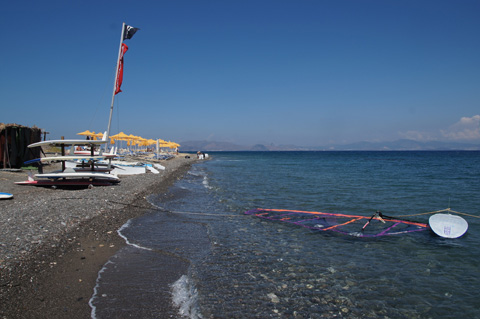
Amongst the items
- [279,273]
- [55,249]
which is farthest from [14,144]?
[279,273]

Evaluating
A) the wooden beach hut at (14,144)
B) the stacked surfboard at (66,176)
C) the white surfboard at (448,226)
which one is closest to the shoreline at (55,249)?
the stacked surfboard at (66,176)

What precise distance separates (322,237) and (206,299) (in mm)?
4802

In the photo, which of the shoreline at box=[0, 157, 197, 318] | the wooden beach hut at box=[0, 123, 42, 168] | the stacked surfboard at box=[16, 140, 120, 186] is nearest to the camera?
the shoreline at box=[0, 157, 197, 318]

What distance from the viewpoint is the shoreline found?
4371 mm

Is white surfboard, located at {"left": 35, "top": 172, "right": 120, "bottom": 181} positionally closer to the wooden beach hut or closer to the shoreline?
the shoreline

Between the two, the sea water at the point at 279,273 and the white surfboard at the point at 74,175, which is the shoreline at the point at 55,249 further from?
the white surfboard at the point at 74,175

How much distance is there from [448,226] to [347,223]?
2.84 meters

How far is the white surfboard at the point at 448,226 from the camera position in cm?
886

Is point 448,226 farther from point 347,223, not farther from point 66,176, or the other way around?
point 66,176

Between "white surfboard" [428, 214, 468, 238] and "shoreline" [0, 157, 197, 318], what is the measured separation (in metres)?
7.73

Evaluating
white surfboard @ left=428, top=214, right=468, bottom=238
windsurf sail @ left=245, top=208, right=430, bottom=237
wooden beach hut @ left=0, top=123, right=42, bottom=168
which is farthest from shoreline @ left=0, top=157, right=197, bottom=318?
wooden beach hut @ left=0, top=123, right=42, bottom=168

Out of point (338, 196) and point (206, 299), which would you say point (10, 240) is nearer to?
point (206, 299)

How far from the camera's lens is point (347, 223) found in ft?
33.5

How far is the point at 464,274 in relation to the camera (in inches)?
247
